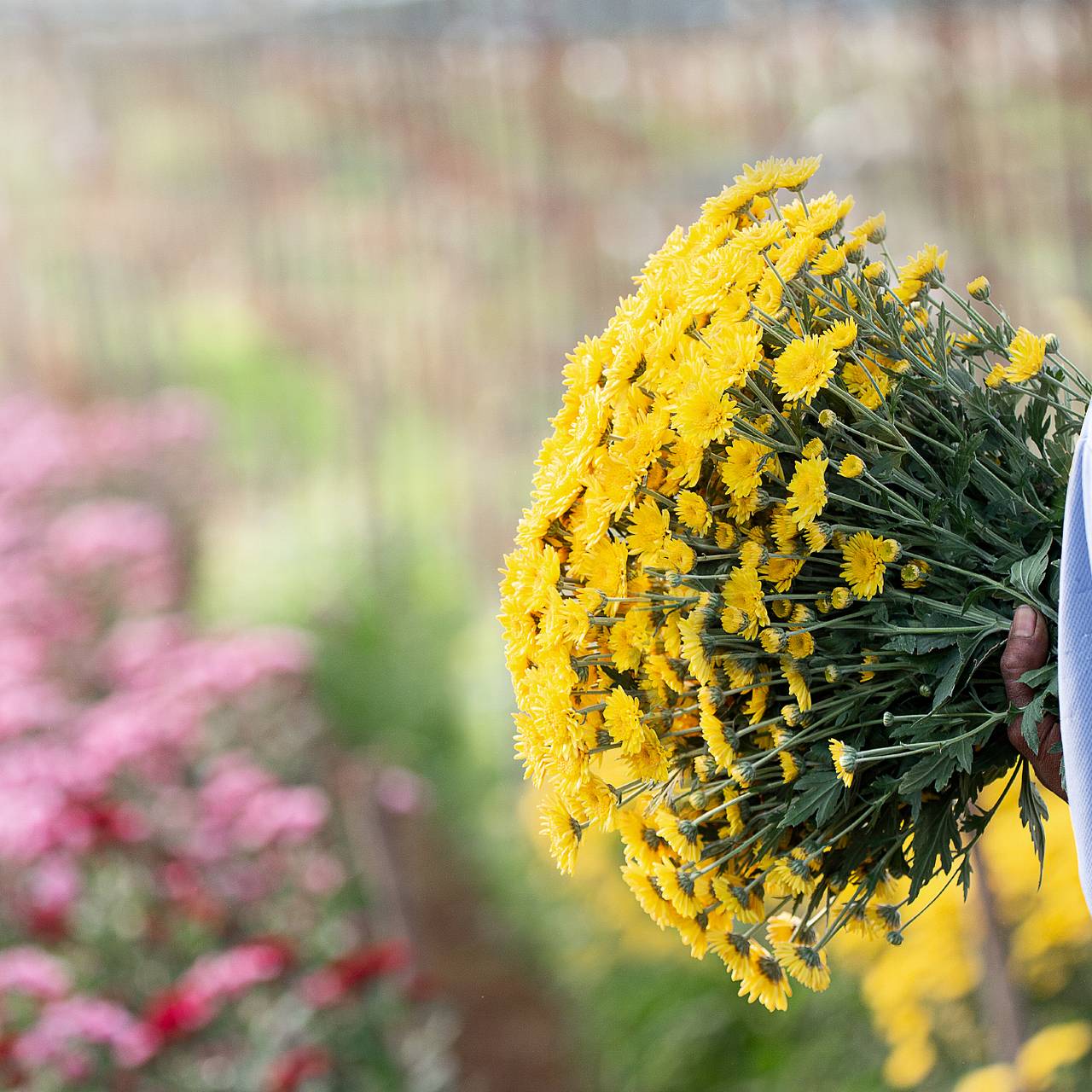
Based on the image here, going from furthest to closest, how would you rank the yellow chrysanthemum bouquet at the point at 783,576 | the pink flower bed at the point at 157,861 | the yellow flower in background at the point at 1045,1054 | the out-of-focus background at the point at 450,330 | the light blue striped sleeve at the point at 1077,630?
the out-of-focus background at the point at 450,330, the pink flower bed at the point at 157,861, the yellow flower in background at the point at 1045,1054, the yellow chrysanthemum bouquet at the point at 783,576, the light blue striped sleeve at the point at 1077,630

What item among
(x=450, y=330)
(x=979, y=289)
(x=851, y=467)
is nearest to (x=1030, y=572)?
(x=851, y=467)

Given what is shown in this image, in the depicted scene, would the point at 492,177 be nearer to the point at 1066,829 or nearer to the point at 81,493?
the point at 81,493

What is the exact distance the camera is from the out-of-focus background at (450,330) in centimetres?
294

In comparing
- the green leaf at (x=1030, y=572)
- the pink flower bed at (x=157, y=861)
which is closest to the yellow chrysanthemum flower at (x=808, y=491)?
the green leaf at (x=1030, y=572)

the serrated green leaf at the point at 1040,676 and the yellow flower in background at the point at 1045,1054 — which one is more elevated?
the serrated green leaf at the point at 1040,676

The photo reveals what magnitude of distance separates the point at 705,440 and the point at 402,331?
4.76 m

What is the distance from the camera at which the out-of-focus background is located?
2.94 m

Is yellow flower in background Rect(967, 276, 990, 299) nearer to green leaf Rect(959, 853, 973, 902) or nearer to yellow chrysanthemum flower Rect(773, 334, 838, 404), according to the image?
yellow chrysanthemum flower Rect(773, 334, 838, 404)

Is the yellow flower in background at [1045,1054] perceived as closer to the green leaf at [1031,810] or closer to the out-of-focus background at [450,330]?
the out-of-focus background at [450,330]

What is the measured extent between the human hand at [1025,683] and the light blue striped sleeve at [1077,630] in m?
0.04

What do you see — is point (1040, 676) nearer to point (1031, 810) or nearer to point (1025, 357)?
point (1031, 810)

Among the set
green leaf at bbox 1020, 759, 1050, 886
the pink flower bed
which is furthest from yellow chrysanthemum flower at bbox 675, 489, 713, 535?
the pink flower bed

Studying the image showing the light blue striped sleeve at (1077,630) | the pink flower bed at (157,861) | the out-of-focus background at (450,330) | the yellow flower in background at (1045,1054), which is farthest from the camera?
the out-of-focus background at (450,330)

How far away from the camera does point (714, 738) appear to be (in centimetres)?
101
